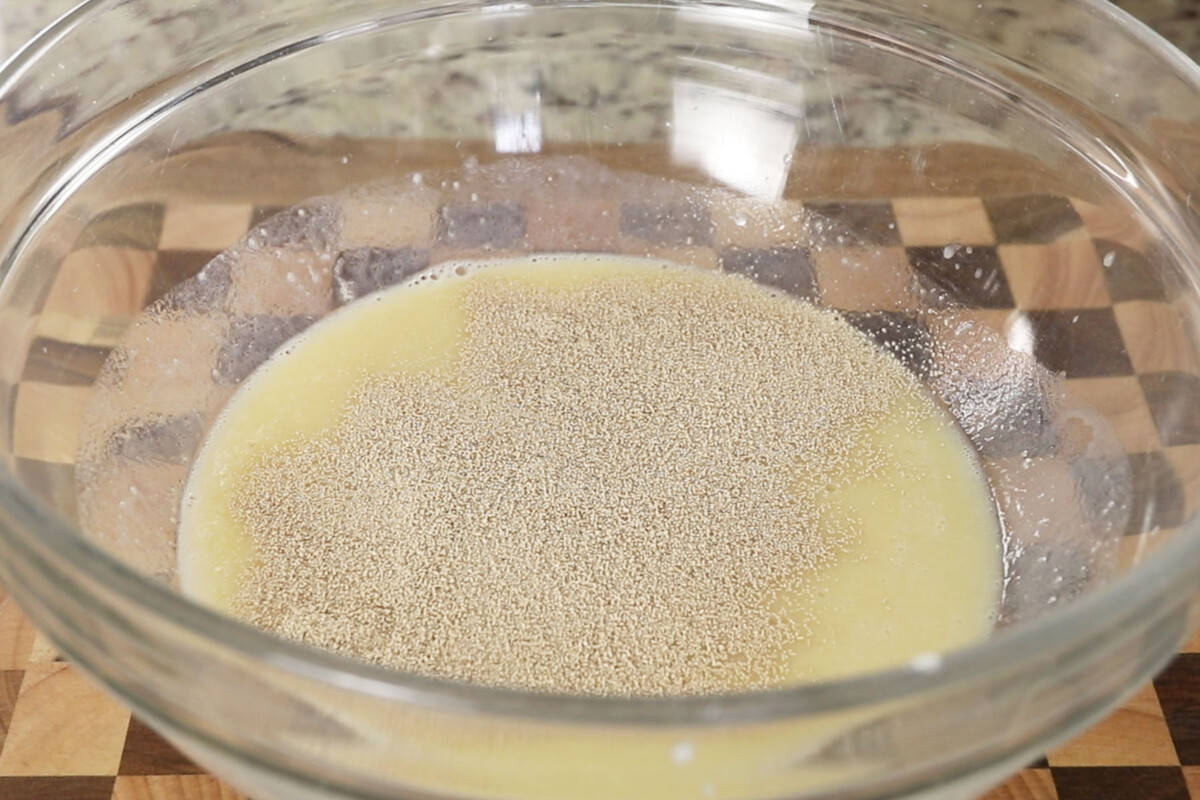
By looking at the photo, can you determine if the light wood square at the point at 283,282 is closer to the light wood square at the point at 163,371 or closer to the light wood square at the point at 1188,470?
the light wood square at the point at 163,371

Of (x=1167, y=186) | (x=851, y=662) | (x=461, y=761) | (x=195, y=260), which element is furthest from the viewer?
(x=195, y=260)

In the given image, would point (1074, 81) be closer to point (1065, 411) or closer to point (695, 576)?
point (1065, 411)

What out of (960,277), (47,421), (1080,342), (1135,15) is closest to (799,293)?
(960,277)

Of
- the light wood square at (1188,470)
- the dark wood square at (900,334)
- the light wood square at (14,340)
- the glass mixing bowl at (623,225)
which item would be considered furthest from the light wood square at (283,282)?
the light wood square at (1188,470)

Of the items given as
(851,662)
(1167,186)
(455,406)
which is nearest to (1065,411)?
(1167,186)

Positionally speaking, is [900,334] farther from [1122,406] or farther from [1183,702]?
[1183,702]

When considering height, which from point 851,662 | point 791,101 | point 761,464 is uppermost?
point 791,101
